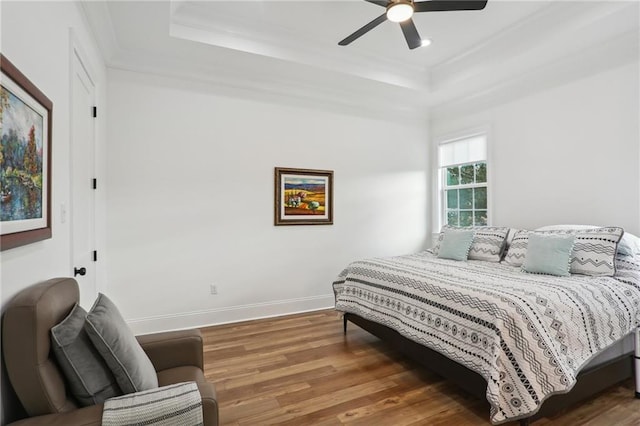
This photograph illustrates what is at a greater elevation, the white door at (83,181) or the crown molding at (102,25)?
the crown molding at (102,25)

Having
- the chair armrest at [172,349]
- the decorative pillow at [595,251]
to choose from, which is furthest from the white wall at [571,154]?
the chair armrest at [172,349]

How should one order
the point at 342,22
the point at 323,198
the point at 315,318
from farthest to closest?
1. the point at 323,198
2. the point at 315,318
3. the point at 342,22

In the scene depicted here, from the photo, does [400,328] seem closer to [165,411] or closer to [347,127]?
[165,411]

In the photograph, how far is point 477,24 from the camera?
11.0 ft

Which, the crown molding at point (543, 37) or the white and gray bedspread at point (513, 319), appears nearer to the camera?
the white and gray bedspread at point (513, 319)

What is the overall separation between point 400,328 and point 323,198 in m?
2.18

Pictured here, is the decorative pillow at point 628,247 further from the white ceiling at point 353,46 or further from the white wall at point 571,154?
the white ceiling at point 353,46

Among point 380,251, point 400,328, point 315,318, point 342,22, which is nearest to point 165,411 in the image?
point 400,328

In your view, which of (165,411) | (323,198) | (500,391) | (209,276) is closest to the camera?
(165,411)

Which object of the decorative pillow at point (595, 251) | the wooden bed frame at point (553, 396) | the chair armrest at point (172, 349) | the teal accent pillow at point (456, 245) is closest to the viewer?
the chair armrest at point (172, 349)

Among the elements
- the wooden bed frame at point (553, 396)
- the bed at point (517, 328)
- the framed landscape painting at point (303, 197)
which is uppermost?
the framed landscape painting at point (303, 197)

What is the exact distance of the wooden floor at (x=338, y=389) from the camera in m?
2.05

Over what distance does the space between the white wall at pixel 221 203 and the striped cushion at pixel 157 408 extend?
253 centimetres

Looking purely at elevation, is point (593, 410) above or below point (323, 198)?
below
